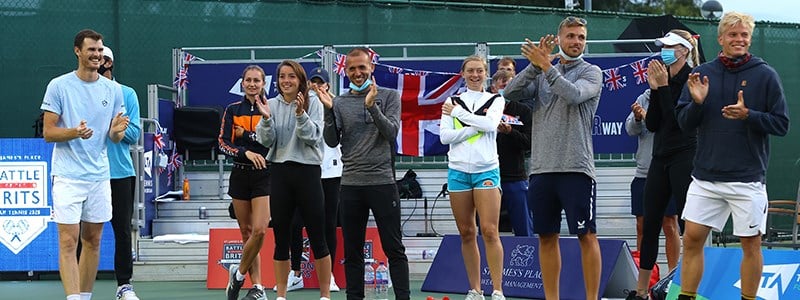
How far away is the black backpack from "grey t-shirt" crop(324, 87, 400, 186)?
407 centimetres

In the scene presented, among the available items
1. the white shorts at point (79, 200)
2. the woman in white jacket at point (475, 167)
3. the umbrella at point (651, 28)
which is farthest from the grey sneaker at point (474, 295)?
the umbrella at point (651, 28)

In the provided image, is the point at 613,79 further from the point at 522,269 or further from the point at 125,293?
the point at 125,293

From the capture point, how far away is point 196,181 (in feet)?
42.4

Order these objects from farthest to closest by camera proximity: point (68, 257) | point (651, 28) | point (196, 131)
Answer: point (651, 28)
point (196, 131)
point (68, 257)

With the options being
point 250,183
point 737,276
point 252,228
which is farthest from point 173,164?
point 737,276

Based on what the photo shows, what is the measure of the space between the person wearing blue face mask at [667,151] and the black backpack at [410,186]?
4285 millimetres

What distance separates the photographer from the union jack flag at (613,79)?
1162cm

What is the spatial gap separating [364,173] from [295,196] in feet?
1.93

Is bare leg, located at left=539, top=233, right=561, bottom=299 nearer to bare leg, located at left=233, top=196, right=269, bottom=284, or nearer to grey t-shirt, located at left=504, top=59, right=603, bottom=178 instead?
grey t-shirt, located at left=504, top=59, right=603, bottom=178

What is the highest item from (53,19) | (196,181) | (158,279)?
(53,19)

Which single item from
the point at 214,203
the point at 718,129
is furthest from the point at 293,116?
the point at 214,203

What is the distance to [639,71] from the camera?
11.5m

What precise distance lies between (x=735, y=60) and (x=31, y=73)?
9.06 m

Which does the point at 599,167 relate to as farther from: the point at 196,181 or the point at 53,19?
the point at 53,19
